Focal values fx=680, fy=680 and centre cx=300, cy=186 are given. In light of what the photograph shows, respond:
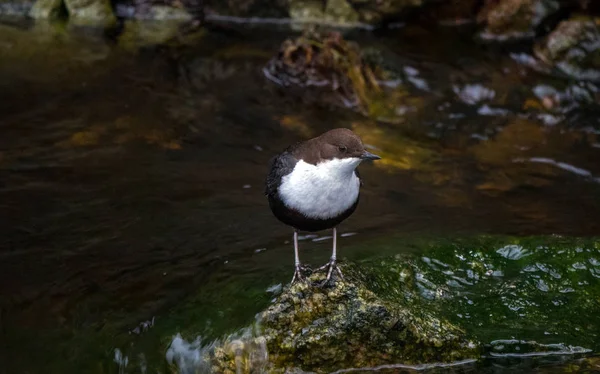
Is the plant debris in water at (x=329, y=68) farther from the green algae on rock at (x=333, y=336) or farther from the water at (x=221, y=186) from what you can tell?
the green algae on rock at (x=333, y=336)

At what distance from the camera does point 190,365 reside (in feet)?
11.1

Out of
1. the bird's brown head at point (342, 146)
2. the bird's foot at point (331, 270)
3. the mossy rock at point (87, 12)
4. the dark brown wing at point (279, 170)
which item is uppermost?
the bird's brown head at point (342, 146)

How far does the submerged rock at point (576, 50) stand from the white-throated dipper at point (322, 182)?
20.4 feet

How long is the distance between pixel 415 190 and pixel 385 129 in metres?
1.41

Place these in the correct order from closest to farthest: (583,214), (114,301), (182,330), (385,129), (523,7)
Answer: (182,330) < (114,301) < (583,214) < (385,129) < (523,7)

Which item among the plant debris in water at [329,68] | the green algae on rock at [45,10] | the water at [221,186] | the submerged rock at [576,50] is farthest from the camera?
the green algae on rock at [45,10]

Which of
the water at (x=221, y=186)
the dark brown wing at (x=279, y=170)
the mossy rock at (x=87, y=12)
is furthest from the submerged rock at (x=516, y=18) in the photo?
the dark brown wing at (x=279, y=170)

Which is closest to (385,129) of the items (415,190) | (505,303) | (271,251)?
(415,190)

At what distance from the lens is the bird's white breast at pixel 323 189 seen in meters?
3.12

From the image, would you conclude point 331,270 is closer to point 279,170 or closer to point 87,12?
point 279,170

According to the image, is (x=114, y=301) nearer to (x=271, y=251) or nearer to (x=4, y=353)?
(x=4, y=353)

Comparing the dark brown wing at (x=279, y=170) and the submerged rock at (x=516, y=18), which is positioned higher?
the dark brown wing at (x=279, y=170)

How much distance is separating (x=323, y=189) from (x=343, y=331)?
66 cm

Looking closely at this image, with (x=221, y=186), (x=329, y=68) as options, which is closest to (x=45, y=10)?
(x=329, y=68)
